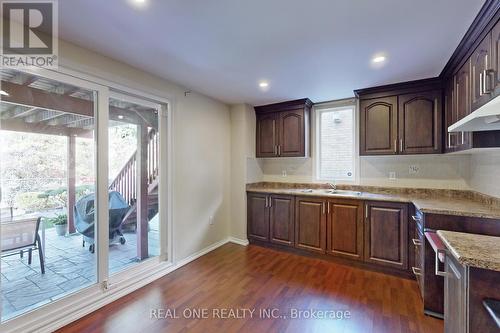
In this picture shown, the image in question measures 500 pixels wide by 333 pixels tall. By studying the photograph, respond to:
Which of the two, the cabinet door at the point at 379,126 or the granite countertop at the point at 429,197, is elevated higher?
the cabinet door at the point at 379,126

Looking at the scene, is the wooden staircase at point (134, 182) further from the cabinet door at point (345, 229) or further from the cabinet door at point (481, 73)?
the cabinet door at point (481, 73)

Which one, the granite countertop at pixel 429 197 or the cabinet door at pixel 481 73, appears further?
the granite countertop at pixel 429 197

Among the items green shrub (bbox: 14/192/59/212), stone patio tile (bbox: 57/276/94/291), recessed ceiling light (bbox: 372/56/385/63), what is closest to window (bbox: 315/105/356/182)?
recessed ceiling light (bbox: 372/56/385/63)

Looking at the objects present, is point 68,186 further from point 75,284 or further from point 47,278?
point 75,284

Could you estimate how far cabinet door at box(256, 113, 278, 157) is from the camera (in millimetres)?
4055

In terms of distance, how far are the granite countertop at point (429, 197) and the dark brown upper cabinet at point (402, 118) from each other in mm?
600

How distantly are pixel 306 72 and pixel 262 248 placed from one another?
9.04ft

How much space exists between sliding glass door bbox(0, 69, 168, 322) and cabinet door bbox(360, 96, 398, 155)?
2929 millimetres

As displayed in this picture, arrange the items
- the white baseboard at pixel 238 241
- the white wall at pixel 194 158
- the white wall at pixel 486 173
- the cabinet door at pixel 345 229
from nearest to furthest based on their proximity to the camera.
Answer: the white wall at pixel 486 173 → the white wall at pixel 194 158 → the cabinet door at pixel 345 229 → the white baseboard at pixel 238 241

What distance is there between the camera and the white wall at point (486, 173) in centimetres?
219

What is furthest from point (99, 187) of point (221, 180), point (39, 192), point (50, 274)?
point (221, 180)

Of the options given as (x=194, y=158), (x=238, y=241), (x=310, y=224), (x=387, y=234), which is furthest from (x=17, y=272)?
(x=387, y=234)

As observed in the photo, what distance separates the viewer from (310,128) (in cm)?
400

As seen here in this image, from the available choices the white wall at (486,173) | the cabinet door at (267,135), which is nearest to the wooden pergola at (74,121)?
the cabinet door at (267,135)
